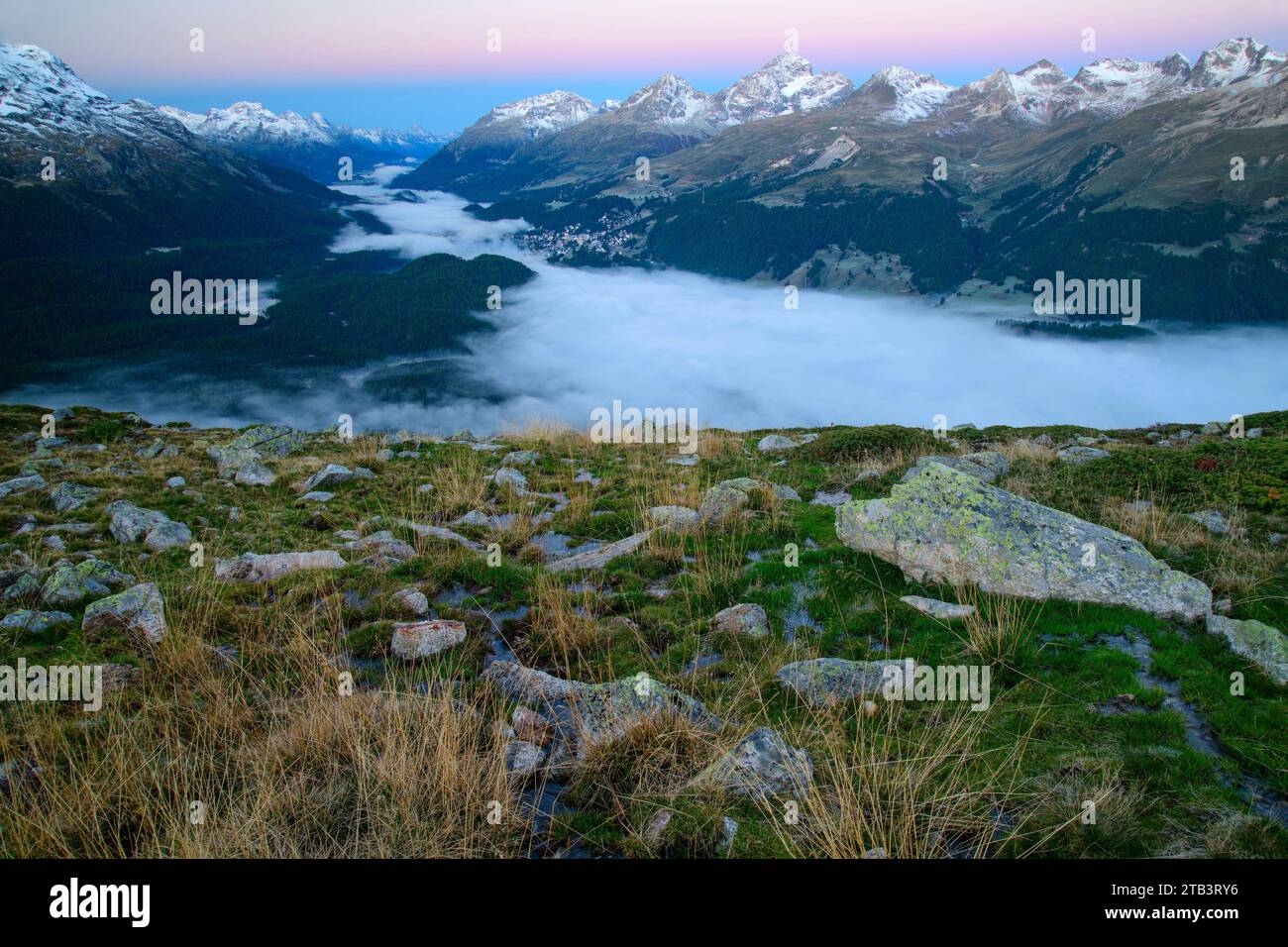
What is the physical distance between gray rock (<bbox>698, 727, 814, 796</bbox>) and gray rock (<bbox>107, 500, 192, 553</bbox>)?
377 inches

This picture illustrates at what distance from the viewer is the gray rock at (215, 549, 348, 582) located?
8.52 metres

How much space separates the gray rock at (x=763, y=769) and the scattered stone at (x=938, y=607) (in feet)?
11.0

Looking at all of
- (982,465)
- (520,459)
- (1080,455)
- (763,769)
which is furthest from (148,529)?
(1080,455)

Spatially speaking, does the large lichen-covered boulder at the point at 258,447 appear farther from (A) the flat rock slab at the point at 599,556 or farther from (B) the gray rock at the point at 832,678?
(B) the gray rock at the point at 832,678

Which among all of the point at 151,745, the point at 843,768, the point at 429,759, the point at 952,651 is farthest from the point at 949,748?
the point at 151,745

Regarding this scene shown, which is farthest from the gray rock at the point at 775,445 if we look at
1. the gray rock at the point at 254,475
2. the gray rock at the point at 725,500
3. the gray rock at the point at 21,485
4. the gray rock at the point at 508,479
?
the gray rock at the point at 21,485

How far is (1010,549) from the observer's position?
25.1 feet

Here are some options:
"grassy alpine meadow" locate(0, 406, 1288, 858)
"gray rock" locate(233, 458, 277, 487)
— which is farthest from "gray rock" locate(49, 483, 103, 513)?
"gray rock" locate(233, 458, 277, 487)

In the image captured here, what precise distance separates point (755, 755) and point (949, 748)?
1.48 metres

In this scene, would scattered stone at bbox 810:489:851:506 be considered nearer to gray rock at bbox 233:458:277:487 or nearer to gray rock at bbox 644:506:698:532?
gray rock at bbox 644:506:698:532

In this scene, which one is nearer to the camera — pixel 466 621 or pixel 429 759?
pixel 429 759

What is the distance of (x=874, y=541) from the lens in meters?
8.64

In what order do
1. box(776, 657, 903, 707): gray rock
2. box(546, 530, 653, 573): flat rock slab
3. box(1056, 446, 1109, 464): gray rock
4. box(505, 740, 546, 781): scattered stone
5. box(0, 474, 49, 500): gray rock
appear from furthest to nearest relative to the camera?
box(1056, 446, 1109, 464): gray rock < box(0, 474, 49, 500): gray rock < box(546, 530, 653, 573): flat rock slab < box(776, 657, 903, 707): gray rock < box(505, 740, 546, 781): scattered stone
